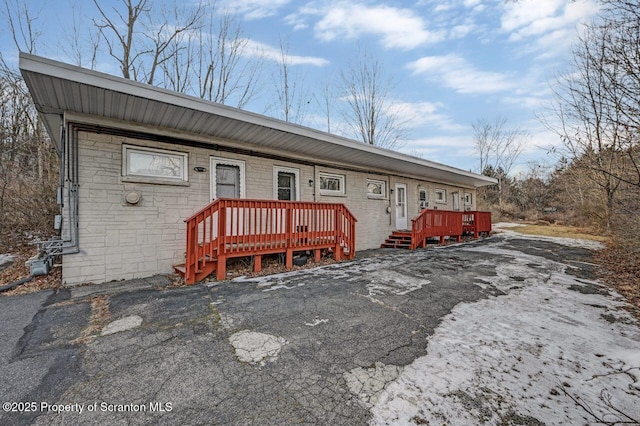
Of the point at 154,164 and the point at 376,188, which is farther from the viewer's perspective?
the point at 376,188

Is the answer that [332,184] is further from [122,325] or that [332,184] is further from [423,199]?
[122,325]

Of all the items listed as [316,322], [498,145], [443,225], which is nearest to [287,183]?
[316,322]

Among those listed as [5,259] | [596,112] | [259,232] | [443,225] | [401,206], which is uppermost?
[596,112]

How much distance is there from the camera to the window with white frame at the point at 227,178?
19.0 feet

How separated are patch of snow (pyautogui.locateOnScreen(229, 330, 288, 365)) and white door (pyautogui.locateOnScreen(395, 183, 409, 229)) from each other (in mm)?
8135

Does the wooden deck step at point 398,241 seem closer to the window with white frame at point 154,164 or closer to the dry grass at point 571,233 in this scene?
the window with white frame at point 154,164

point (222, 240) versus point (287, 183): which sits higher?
point (287, 183)

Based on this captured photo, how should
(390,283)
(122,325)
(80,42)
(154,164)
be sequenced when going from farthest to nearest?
1. (80,42)
2. (154,164)
3. (390,283)
4. (122,325)

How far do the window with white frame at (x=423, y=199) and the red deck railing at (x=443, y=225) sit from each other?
1.32m

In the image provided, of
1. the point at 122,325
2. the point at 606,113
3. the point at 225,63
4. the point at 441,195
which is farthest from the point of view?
the point at 441,195

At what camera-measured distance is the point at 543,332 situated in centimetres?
275

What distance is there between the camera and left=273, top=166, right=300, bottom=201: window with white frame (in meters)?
6.83

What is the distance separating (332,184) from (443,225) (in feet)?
15.1

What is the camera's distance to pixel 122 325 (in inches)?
113
